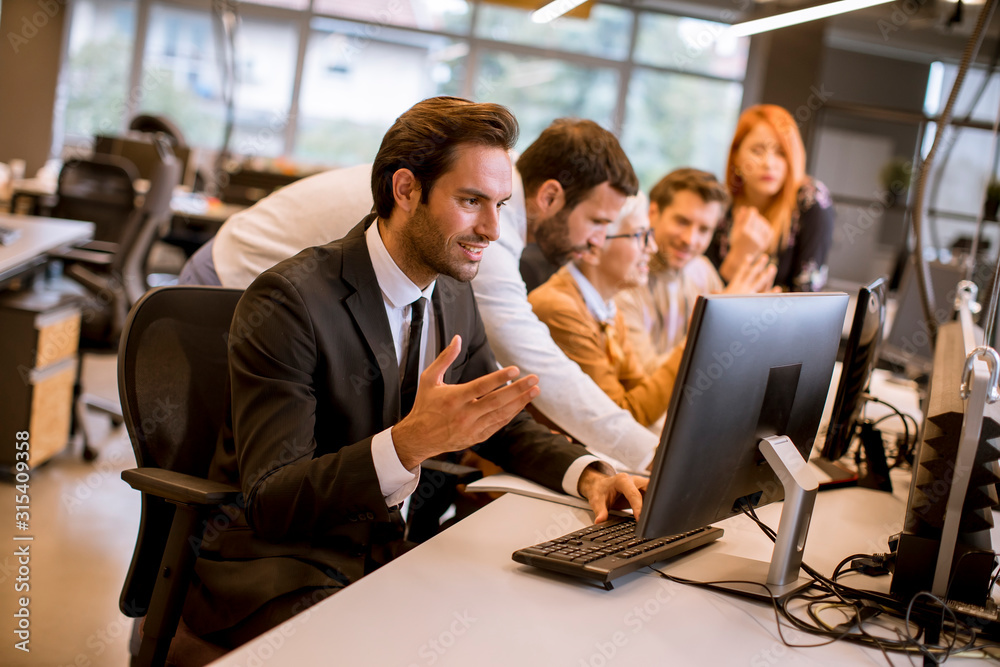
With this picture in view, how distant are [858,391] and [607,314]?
767 mm

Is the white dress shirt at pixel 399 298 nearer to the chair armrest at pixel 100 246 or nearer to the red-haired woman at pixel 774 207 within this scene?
the red-haired woman at pixel 774 207

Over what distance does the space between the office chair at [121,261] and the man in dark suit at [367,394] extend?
3132 millimetres

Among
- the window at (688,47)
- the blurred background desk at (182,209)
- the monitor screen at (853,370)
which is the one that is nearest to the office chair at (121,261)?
the blurred background desk at (182,209)

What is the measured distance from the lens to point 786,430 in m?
1.23

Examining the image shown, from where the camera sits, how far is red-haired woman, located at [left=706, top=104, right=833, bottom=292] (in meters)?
3.20

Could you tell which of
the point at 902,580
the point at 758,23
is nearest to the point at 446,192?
the point at 902,580

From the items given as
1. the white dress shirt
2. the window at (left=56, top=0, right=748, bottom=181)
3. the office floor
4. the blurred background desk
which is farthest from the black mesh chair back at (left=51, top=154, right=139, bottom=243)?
the window at (left=56, top=0, right=748, bottom=181)

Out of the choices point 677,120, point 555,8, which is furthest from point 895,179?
point 555,8

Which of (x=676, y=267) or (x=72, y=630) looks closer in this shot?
(x=72, y=630)

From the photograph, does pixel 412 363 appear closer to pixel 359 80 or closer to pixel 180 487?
pixel 180 487

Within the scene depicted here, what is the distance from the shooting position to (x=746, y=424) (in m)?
1.14

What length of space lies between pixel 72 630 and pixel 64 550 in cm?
54

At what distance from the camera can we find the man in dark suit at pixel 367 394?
1213 mm

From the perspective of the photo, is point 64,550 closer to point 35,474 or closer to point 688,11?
point 35,474
